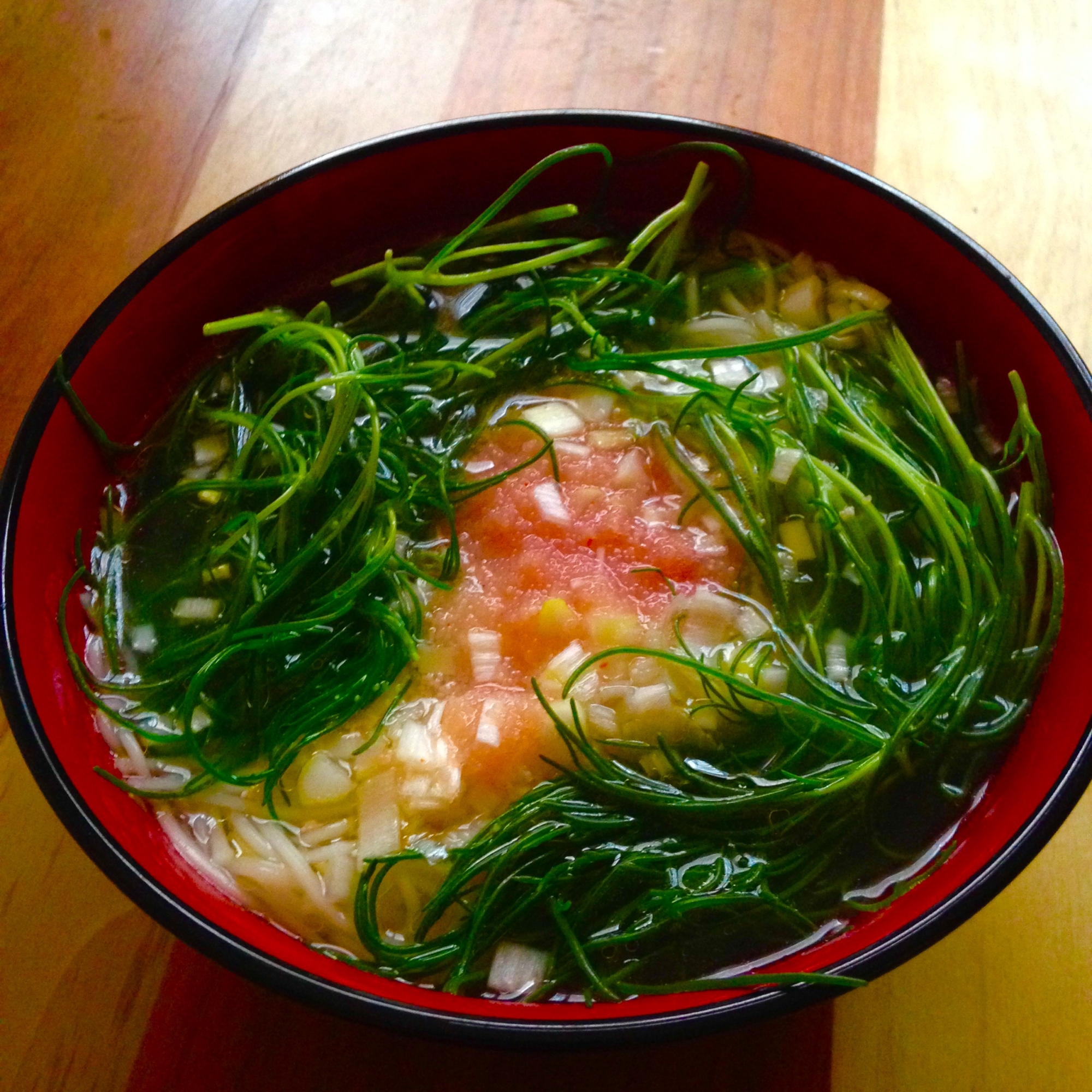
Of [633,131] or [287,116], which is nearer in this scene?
Answer: [633,131]

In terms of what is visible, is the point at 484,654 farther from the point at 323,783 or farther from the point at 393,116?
the point at 393,116

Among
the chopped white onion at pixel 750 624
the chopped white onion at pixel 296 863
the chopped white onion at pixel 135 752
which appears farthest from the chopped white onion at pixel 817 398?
the chopped white onion at pixel 135 752

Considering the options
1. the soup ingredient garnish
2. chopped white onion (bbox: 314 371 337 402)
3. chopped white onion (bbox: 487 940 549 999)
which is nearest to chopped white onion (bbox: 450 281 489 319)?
the soup ingredient garnish

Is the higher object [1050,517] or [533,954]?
[1050,517]

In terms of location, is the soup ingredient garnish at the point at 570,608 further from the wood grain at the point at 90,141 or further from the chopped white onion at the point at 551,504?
the wood grain at the point at 90,141

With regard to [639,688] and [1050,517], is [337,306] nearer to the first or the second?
[639,688]

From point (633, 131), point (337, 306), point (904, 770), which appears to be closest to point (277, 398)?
point (337, 306)
